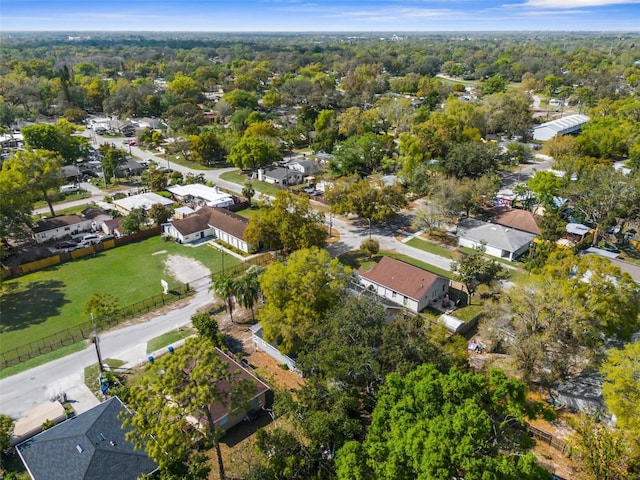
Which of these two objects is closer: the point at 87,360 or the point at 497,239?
the point at 87,360

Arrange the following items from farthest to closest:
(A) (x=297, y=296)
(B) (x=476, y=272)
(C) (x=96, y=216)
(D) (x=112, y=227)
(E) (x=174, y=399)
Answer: (C) (x=96, y=216) < (D) (x=112, y=227) < (B) (x=476, y=272) < (A) (x=297, y=296) < (E) (x=174, y=399)

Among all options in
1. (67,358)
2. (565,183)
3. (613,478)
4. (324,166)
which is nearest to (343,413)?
(613,478)

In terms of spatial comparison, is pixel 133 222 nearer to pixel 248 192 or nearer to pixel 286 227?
pixel 248 192

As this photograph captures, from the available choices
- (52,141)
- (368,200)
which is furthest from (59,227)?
(368,200)

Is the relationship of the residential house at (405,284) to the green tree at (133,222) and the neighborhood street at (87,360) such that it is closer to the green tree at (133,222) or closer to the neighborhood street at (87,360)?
the neighborhood street at (87,360)

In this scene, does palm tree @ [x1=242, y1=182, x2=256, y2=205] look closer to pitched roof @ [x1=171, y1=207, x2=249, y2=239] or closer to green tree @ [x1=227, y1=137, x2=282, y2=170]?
pitched roof @ [x1=171, y1=207, x2=249, y2=239]

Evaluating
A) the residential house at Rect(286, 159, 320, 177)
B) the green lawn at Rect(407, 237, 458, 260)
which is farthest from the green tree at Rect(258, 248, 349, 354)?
the residential house at Rect(286, 159, 320, 177)

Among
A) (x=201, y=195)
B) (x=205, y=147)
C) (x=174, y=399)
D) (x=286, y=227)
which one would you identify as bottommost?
(x=201, y=195)
